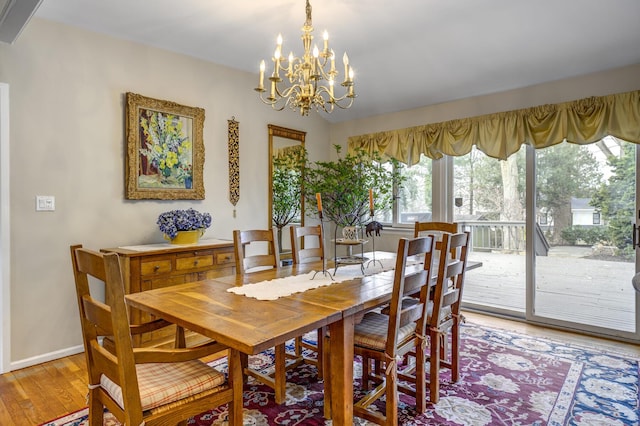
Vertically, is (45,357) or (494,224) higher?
(494,224)

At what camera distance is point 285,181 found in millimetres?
4637

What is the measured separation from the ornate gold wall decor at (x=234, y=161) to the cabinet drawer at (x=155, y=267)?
3.80 ft

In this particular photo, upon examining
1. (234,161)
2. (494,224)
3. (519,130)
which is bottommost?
(494,224)

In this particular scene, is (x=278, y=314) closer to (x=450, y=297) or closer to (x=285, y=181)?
(x=450, y=297)

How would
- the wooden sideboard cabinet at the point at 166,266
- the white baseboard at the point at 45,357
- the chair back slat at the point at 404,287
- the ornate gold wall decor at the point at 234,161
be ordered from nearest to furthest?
the chair back slat at the point at 404,287
the white baseboard at the point at 45,357
the wooden sideboard cabinet at the point at 166,266
the ornate gold wall decor at the point at 234,161

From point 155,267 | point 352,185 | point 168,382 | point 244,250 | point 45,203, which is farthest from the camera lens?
point 352,185

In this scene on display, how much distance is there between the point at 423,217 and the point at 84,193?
3.55m

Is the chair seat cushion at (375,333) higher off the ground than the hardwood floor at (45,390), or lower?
higher

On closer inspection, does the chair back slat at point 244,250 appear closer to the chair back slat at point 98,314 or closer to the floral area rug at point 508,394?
the floral area rug at point 508,394

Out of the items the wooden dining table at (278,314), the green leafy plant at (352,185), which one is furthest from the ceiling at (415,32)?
the wooden dining table at (278,314)

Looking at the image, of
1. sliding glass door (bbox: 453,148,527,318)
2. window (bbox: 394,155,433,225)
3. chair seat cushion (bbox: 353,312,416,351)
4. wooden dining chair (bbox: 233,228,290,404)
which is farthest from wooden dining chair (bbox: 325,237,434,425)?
window (bbox: 394,155,433,225)

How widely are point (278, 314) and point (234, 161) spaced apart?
281 centimetres

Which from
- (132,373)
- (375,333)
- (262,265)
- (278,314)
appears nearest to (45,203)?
(262,265)

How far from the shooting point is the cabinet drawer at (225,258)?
11.1 feet
